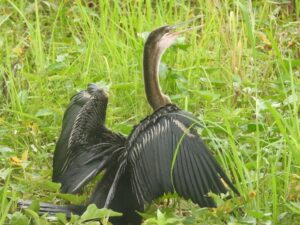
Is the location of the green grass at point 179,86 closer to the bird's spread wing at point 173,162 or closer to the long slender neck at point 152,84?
the bird's spread wing at point 173,162

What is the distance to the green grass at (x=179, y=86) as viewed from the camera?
441 cm

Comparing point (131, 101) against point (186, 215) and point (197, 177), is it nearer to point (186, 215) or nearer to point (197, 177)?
point (186, 215)

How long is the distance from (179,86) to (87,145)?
40.9 inches

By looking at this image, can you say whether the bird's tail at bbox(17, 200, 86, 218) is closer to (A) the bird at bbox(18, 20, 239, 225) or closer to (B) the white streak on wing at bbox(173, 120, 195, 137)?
(A) the bird at bbox(18, 20, 239, 225)

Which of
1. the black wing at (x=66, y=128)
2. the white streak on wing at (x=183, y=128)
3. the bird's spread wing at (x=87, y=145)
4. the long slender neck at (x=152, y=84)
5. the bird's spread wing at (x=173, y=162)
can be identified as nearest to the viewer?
the bird's spread wing at (x=173, y=162)

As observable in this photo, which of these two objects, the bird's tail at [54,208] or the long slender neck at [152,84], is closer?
the bird's tail at [54,208]

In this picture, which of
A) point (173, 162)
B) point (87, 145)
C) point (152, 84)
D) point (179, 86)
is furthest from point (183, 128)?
point (179, 86)

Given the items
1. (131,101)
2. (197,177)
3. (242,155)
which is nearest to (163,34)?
(131,101)

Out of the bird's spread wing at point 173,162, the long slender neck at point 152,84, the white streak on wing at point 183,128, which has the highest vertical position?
the long slender neck at point 152,84

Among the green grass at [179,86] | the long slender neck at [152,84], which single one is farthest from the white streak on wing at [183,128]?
the long slender neck at [152,84]

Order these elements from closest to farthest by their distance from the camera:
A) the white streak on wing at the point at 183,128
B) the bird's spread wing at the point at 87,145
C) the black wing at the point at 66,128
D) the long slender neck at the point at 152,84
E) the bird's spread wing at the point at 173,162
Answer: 1. the bird's spread wing at the point at 173,162
2. the white streak on wing at the point at 183,128
3. the bird's spread wing at the point at 87,145
4. the black wing at the point at 66,128
5. the long slender neck at the point at 152,84

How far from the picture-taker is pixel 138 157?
4.37 metres

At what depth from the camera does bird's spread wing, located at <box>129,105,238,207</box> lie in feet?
13.7

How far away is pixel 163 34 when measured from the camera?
5355mm
